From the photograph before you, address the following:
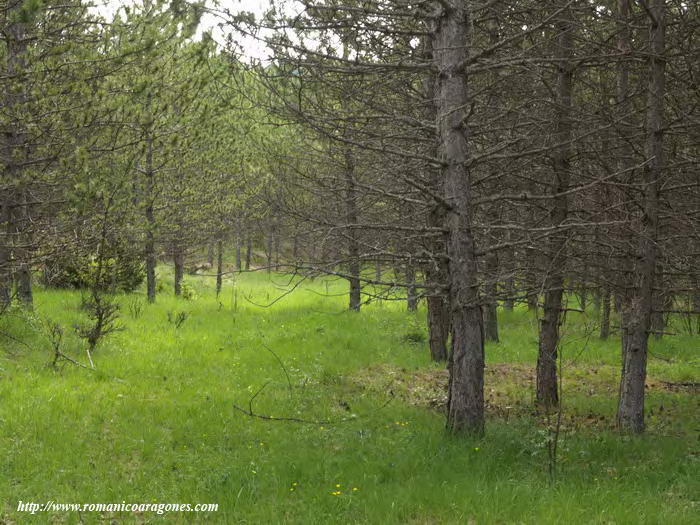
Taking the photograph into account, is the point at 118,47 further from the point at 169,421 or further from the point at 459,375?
the point at 459,375

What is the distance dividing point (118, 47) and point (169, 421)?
5.36 metres

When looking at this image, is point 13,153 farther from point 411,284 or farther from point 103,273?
point 103,273

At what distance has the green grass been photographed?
15.7ft

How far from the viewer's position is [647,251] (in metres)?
6.67

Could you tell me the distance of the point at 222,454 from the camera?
6.13m

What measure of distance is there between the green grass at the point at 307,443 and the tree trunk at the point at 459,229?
1.68 feet

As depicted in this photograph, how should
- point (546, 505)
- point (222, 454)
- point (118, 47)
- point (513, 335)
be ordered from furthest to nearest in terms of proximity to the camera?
point (513, 335) < point (118, 47) < point (222, 454) < point (546, 505)

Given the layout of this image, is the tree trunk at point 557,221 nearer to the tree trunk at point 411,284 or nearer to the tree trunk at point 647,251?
the tree trunk at point 647,251

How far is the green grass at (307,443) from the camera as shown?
15.7ft

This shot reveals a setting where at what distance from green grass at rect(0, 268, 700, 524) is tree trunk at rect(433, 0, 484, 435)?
51 centimetres

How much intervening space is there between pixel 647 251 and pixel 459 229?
2.46 meters

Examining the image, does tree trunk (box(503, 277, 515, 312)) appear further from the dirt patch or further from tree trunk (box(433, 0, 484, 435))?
the dirt patch

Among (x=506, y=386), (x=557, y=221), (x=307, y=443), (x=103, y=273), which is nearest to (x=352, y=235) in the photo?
(x=506, y=386)


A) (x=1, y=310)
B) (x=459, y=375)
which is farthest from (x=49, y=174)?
(x=459, y=375)
